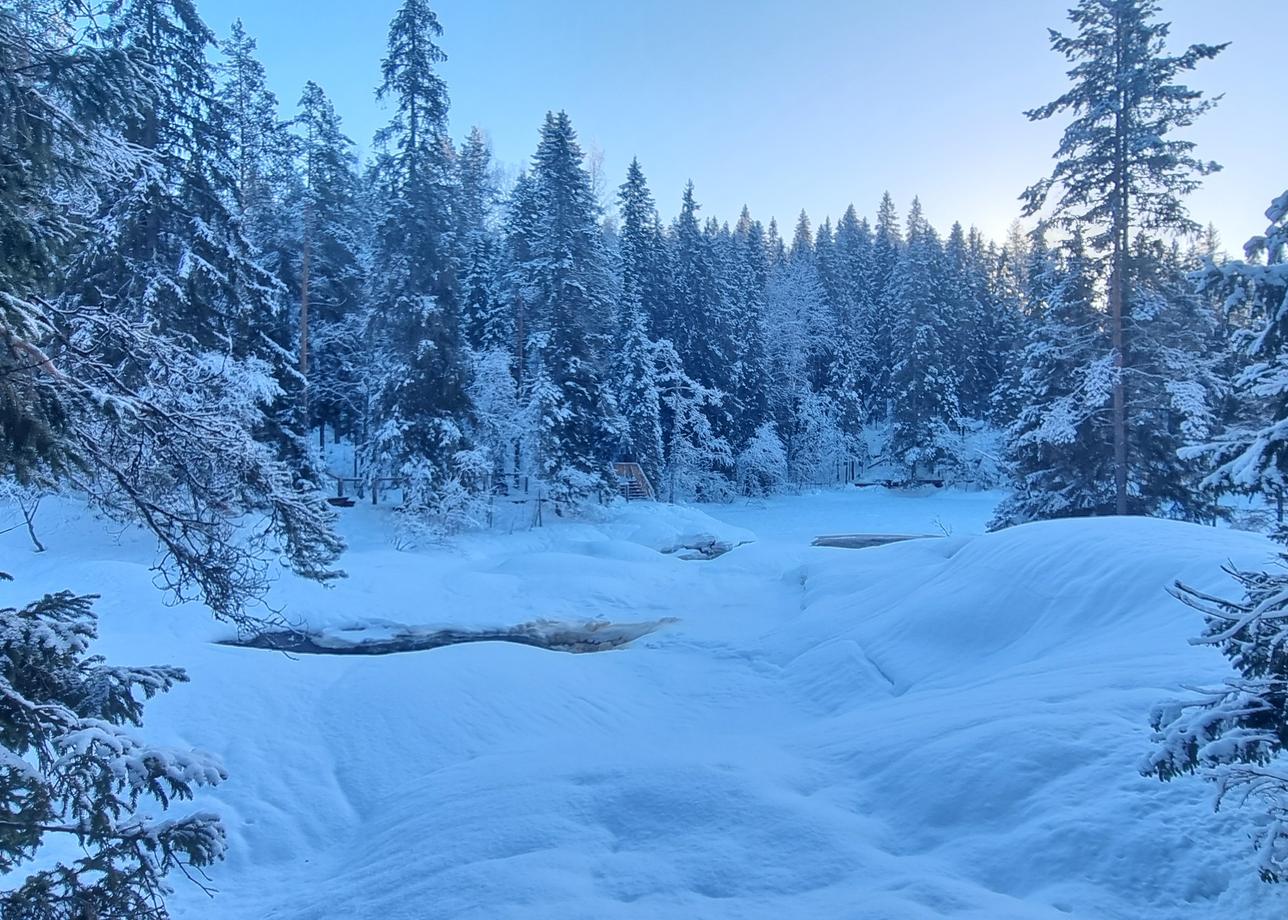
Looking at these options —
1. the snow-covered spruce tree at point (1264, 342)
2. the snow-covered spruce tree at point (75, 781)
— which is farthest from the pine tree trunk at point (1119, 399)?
the snow-covered spruce tree at point (75, 781)

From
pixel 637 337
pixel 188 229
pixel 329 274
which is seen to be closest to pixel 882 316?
pixel 637 337

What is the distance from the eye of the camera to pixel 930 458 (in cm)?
4228

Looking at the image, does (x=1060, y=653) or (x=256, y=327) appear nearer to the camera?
(x=1060, y=653)

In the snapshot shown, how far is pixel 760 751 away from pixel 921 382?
126 ft

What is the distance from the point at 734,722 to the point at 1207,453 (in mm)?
6254

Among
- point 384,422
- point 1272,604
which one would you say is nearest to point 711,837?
point 1272,604

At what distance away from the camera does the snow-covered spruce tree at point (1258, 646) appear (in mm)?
3141

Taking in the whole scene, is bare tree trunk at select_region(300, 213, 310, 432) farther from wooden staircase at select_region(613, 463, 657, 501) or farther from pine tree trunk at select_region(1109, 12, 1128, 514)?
pine tree trunk at select_region(1109, 12, 1128, 514)

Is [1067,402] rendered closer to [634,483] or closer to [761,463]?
[634,483]

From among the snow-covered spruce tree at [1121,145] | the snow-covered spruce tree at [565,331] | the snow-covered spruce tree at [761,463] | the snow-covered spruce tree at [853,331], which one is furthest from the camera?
the snow-covered spruce tree at [853,331]

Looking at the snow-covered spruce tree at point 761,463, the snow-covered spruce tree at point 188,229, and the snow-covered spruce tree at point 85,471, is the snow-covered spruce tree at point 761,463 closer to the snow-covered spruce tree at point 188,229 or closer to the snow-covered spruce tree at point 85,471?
the snow-covered spruce tree at point 188,229

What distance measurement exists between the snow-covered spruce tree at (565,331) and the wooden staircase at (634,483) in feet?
10.3

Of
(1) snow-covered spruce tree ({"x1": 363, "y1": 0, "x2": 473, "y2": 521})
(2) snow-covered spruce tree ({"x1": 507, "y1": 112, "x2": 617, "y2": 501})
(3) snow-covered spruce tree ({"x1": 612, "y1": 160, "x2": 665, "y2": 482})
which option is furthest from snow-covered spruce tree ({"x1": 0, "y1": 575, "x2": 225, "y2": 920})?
(3) snow-covered spruce tree ({"x1": 612, "y1": 160, "x2": 665, "y2": 482})

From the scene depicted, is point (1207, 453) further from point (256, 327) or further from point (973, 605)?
point (256, 327)
